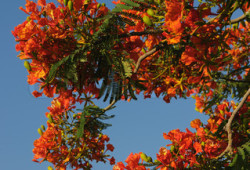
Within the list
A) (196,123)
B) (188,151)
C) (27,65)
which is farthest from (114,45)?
(196,123)

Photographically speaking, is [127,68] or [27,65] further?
[27,65]

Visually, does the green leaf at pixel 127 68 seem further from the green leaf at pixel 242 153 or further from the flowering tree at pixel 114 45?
the green leaf at pixel 242 153

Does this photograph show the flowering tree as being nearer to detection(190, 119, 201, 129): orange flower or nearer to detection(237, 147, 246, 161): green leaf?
detection(237, 147, 246, 161): green leaf

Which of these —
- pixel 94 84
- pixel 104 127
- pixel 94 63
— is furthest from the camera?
pixel 104 127

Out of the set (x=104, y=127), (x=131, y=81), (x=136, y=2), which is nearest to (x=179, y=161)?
(x=104, y=127)

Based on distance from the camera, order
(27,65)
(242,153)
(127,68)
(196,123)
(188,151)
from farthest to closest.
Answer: (196,123) < (188,151) < (242,153) < (27,65) < (127,68)

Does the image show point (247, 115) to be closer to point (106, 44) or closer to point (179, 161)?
point (179, 161)

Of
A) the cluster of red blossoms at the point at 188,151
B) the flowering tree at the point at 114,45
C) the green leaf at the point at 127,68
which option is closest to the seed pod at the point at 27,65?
the flowering tree at the point at 114,45

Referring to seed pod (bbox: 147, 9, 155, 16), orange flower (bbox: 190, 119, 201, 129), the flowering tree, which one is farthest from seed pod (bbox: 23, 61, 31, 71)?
orange flower (bbox: 190, 119, 201, 129)

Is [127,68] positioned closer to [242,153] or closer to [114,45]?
[114,45]

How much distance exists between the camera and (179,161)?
2965 mm

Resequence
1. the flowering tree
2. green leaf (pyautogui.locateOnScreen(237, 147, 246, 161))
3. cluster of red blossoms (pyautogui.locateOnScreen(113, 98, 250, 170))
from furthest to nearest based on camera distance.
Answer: cluster of red blossoms (pyautogui.locateOnScreen(113, 98, 250, 170)), green leaf (pyautogui.locateOnScreen(237, 147, 246, 161)), the flowering tree

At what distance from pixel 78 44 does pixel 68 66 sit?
0.18 meters

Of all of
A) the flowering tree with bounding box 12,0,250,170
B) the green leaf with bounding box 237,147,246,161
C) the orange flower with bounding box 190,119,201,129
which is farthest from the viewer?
the orange flower with bounding box 190,119,201,129
